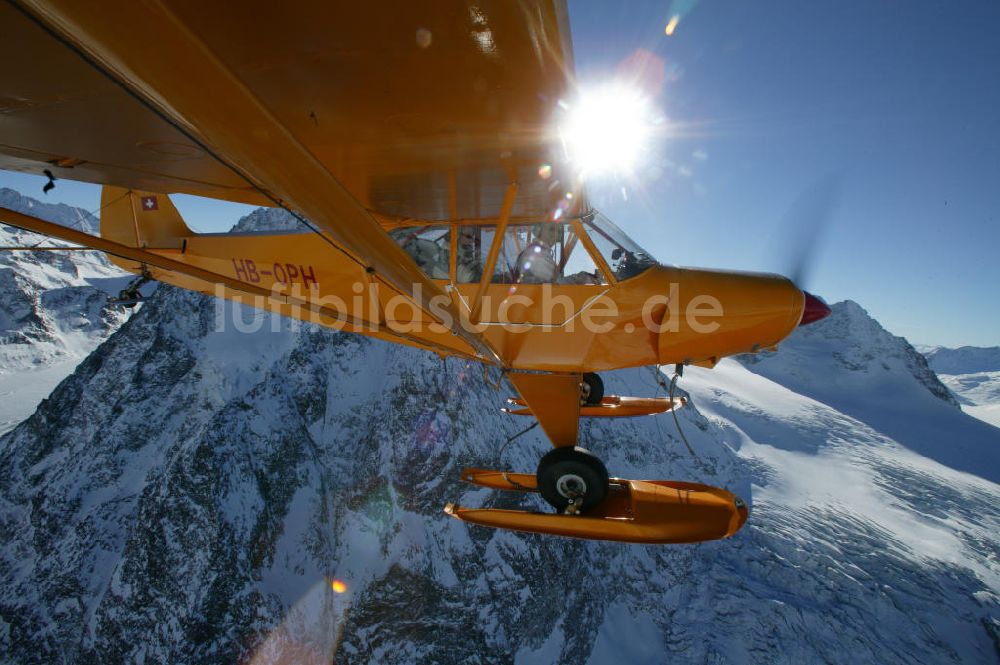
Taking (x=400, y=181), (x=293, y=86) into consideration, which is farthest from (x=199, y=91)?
(x=400, y=181)

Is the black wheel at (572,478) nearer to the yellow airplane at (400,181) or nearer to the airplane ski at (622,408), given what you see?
the yellow airplane at (400,181)

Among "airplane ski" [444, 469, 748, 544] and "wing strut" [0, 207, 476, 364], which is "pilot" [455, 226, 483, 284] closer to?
"wing strut" [0, 207, 476, 364]

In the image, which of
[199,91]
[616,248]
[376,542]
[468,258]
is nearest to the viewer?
[199,91]

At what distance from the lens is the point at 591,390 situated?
231 inches

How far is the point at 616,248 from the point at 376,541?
22.6m

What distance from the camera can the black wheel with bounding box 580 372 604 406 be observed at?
19.1 ft

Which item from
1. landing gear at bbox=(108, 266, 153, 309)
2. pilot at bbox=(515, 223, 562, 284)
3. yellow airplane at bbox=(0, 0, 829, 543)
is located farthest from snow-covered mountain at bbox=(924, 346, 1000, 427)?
landing gear at bbox=(108, 266, 153, 309)

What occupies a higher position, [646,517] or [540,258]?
[540,258]

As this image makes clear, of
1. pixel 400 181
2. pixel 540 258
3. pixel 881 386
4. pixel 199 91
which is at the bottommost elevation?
pixel 881 386

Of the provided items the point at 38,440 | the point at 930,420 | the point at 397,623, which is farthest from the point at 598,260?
the point at 930,420

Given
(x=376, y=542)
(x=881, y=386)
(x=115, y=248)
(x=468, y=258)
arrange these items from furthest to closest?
(x=881, y=386) < (x=376, y=542) < (x=468, y=258) < (x=115, y=248)

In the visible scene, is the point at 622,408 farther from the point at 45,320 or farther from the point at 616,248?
the point at 45,320

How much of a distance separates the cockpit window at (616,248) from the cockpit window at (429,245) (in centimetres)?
151

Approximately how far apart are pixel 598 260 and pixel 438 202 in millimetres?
1668
